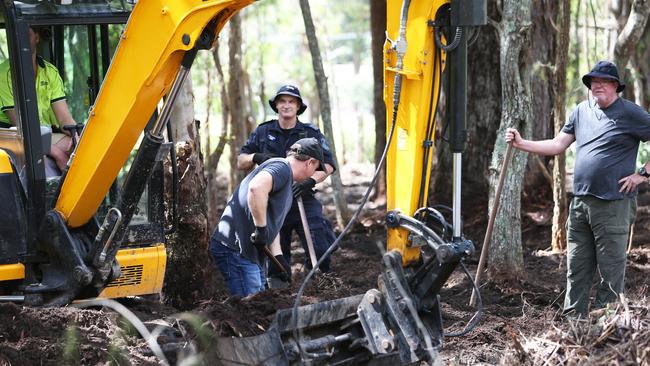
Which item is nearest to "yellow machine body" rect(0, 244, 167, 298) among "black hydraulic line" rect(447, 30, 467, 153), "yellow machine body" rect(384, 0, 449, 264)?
"yellow machine body" rect(384, 0, 449, 264)

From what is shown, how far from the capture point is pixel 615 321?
5.77m

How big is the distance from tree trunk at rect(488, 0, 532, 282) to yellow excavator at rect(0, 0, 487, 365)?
2.27 meters

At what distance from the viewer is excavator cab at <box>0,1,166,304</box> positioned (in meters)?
5.86

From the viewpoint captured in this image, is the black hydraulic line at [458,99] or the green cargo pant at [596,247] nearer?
the black hydraulic line at [458,99]

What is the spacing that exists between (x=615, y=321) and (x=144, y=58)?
10.9ft

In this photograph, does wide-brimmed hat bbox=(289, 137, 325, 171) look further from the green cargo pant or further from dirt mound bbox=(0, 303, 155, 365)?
the green cargo pant

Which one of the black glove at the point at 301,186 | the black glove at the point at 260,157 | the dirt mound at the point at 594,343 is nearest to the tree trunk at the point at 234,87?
the black glove at the point at 260,157

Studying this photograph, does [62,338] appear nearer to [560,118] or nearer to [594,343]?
[594,343]

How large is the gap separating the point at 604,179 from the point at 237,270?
2849mm

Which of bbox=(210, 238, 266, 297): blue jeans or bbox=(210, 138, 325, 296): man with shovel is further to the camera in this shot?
bbox=(210, 238, 266, 297): blue jeans

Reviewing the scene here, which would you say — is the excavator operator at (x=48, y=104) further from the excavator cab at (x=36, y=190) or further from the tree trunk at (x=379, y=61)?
the tree trunk at (x=379, y=61)

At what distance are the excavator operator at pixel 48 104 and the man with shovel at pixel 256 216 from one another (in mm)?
1309

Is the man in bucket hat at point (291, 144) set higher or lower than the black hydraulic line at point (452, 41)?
lower

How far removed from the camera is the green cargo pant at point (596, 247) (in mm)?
6938
